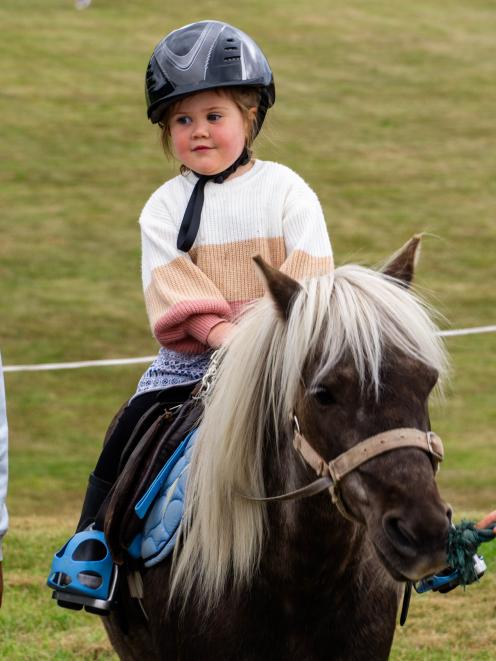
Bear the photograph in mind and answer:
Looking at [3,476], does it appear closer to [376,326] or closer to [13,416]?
[376,326]

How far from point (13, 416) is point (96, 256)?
4.60 m

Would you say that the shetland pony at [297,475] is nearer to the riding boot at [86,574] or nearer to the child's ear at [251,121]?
the riding boot at [86,574]

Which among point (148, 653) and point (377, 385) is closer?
point (377, 385)

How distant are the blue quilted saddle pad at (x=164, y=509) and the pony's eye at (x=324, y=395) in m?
0.75

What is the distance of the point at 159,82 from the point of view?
4.14 meters

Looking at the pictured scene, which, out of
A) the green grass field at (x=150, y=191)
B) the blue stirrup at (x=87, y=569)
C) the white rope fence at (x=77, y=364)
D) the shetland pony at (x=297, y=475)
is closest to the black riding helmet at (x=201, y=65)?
the shetland pony at (x=297, y=475)

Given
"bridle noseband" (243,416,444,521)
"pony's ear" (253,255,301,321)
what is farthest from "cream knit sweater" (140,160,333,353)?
"bridle noseband" (243,416,444,521)

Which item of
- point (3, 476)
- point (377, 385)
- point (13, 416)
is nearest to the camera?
point (377, 385)

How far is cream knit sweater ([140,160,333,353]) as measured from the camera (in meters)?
3.97

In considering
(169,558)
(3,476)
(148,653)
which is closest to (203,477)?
(169,558)

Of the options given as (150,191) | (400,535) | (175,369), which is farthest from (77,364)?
(400,535)

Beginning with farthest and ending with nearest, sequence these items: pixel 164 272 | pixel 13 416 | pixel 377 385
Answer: pixel 13 416, pixel 164 272, pixel 377 385

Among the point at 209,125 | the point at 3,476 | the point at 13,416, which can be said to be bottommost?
the point at 13,416

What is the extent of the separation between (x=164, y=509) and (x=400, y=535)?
1.08 meters
